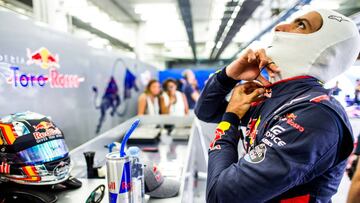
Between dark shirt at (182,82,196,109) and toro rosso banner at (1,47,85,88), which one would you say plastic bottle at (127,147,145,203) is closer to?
toro rosso banner at (1,47,85,88)

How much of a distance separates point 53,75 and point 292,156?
1529 millimetres

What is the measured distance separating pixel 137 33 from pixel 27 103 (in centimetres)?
542

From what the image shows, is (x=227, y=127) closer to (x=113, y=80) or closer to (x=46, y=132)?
(x=46, y=132)

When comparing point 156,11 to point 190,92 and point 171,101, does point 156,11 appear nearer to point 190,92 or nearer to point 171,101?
point 190,92

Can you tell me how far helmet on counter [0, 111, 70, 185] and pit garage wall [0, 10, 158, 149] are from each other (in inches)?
15.0

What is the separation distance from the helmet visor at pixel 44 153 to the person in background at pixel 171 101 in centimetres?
251

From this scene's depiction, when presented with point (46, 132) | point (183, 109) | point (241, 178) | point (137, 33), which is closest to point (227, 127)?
point (241, 178)

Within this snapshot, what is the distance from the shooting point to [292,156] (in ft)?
2.01

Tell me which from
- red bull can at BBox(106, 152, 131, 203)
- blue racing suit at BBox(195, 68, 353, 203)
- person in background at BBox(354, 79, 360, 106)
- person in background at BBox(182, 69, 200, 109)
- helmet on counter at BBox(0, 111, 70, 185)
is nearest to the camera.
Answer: blue racing suit at BBox(195, 68, 353, 203)

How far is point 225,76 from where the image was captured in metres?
1.10

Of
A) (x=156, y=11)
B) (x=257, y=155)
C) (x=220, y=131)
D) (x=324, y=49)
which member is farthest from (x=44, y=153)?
(x=156, y=11)

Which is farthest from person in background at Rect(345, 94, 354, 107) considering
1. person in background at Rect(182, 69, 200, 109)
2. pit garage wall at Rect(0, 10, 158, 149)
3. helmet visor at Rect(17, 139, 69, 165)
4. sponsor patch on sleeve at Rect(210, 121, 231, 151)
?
person in background at Rect(182, 69, 200, 109)

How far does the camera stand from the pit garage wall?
125 centimetres

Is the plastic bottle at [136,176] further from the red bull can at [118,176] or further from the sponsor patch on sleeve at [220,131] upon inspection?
the sponsor patch on sleeve at [220,131]
